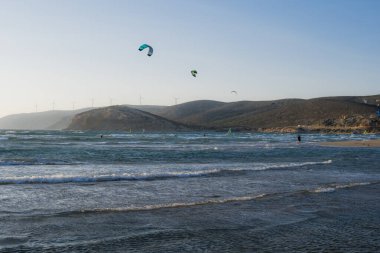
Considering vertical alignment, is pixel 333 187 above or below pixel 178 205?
below

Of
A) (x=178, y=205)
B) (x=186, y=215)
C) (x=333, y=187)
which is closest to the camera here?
(x=186, y=215)

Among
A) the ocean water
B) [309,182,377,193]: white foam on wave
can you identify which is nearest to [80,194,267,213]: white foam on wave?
the ocean water

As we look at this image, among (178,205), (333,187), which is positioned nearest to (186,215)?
(178,205)

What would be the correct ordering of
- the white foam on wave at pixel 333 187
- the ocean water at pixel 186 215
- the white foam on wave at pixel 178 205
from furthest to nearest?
the white foam on wave at pixel 333 187 < the white foam on wave at pixel 178 205 < the ocean water at pixel 186 215

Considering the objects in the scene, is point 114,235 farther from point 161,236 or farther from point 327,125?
point 327,125

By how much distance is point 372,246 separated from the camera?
7.26 meters

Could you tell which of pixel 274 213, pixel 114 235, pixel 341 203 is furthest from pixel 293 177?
pixel 114 235

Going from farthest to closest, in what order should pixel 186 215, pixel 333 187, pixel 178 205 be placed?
pixel 333 187
pixel 178 205
pixel 186 215

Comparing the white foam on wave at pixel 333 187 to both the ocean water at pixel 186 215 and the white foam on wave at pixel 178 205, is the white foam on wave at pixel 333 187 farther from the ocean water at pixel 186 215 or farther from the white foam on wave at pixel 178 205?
the white foam on wave at pixel 178 205

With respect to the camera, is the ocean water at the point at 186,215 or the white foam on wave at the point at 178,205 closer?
the ocean water at the point at 186,215

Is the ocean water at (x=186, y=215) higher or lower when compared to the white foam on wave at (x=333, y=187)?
higher

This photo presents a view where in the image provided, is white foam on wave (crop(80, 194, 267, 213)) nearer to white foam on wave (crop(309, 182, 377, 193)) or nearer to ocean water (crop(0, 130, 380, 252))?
ocean water (crop(0, 130, 380, 252))

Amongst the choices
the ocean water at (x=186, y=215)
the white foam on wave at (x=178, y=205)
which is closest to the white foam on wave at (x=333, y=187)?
the ocean water at (x=186, y=215)

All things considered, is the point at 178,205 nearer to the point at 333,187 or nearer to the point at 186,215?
the point at 186,215
